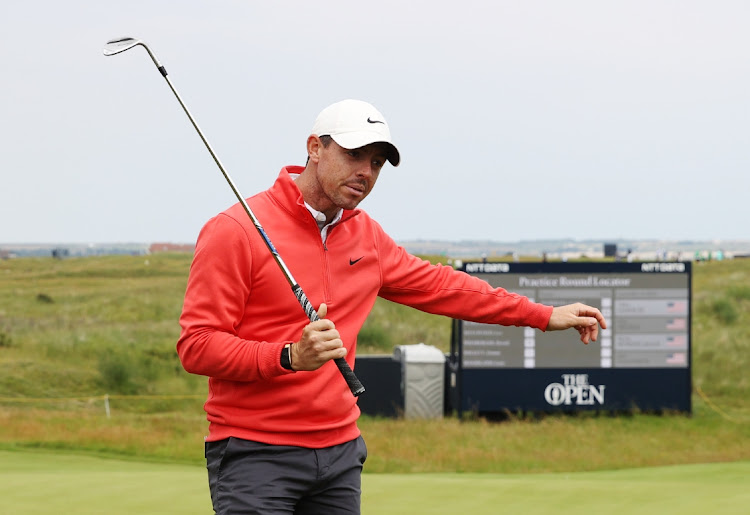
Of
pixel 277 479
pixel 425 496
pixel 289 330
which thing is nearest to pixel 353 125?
pixel 289 330

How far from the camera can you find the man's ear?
324cm

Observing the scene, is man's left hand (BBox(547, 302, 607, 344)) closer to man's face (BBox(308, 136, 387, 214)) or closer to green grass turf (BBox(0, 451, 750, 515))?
man's face (BBox(308, 136, 387, 214))

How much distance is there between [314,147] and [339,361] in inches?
25.1

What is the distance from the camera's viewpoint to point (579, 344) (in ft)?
51.9

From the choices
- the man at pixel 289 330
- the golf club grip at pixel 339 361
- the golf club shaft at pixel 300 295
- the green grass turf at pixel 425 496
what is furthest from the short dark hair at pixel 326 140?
the green grass turf at pixel 425 496

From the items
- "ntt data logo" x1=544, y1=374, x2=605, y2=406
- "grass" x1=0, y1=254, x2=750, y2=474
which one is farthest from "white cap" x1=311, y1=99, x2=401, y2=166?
"ntt data logo" x1=544, y1=374, x2=605, y2=406

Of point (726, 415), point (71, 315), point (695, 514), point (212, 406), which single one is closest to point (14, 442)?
point (695, 514)

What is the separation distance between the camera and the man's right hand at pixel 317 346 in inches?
115

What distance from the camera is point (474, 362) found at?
15.8m

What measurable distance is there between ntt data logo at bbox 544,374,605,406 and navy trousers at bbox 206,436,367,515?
12762 millimetres

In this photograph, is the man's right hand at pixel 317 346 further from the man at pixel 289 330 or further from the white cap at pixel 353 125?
the white cap at pixel 353 125

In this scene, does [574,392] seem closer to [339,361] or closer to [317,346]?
[339,361]

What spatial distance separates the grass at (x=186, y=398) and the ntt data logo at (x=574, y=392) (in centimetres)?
26

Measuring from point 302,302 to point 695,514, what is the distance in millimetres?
3662
